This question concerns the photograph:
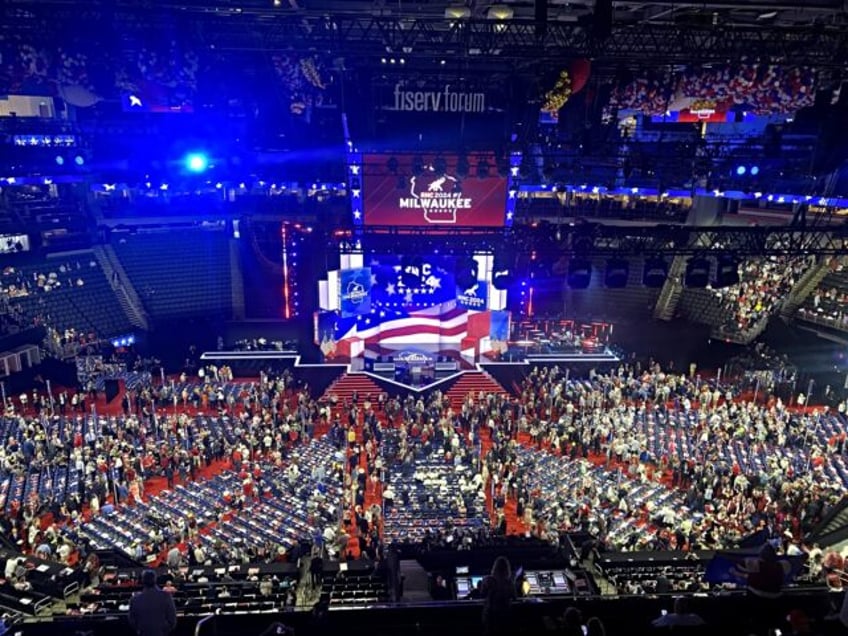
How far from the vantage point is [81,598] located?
1195 cm

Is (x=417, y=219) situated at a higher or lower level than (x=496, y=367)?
higher

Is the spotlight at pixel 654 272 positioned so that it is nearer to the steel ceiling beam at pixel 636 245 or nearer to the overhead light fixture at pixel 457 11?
the steel ceiling beam at pixel 636 245

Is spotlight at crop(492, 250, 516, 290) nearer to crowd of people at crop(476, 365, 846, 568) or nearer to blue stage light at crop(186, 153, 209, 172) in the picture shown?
crowd of people at crop(476, 365, 846, 568)

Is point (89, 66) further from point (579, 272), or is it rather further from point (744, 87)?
point (744, 87)

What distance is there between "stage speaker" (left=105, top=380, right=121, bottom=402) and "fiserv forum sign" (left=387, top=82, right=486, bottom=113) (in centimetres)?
1545

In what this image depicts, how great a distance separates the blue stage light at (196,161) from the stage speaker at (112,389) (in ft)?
34.1

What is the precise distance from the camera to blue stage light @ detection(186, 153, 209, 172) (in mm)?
17875

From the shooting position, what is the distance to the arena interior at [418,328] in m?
12.2

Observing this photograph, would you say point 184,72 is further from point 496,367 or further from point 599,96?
point 496,367

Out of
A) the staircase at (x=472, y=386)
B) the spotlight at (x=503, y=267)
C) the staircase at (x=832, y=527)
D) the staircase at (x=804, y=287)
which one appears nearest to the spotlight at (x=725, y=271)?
the spotlight at (x=503, y=267)

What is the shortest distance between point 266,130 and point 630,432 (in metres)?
19.0

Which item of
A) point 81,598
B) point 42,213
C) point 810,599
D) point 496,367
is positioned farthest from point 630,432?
point 42,213

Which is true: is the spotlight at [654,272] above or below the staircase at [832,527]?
above

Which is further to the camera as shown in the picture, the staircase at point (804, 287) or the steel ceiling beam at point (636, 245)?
the staircase at point (804, 287)
